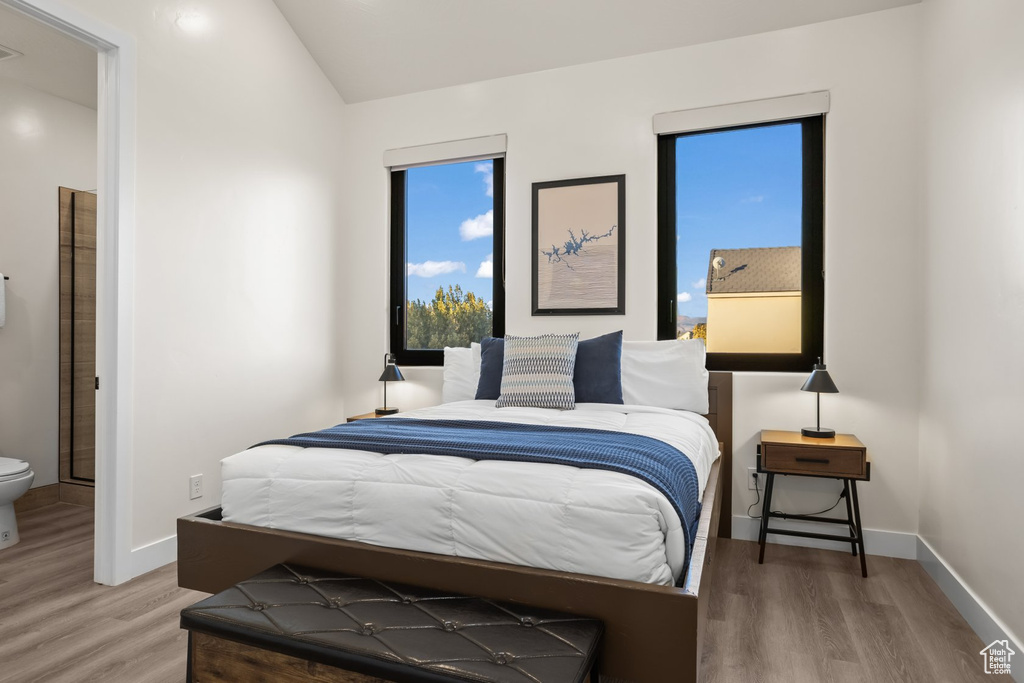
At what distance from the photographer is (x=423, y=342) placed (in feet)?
13.3

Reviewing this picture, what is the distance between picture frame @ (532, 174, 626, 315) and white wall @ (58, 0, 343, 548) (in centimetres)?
147

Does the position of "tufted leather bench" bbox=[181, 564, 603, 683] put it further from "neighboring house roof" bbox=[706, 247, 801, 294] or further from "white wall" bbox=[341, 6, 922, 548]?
"neighboring house roof" bbox=[706, 247, 801, 294]

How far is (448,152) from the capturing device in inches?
153

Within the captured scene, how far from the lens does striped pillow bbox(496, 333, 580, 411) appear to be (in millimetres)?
2928

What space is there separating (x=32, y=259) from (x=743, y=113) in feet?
14.0

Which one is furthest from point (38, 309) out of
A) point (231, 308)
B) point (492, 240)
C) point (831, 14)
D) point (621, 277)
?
point (831, 14)

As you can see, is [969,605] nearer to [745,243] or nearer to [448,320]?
[745,243]

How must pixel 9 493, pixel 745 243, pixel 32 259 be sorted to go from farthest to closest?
pixel 32 259 → pixel 745 243 → pixel 9 493

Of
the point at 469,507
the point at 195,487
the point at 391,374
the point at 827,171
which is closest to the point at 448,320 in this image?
the point at 391,374

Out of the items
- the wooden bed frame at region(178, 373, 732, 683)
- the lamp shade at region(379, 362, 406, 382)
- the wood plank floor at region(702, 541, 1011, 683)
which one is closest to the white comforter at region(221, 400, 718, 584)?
the wooden bed frame at region(178, 373, 732, 683)

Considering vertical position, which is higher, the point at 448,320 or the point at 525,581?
the point at 448,320

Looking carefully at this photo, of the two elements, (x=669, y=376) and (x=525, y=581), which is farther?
(x=669, y=376)

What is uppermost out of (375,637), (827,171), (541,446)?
(827,171)

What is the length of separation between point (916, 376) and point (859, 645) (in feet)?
4.69
